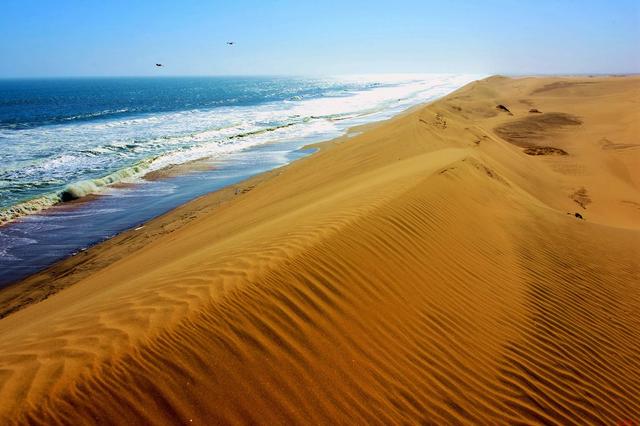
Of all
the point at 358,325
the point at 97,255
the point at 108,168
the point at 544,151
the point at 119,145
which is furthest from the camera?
the point at 119,145

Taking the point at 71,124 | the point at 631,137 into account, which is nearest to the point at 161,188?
the point at 631,137

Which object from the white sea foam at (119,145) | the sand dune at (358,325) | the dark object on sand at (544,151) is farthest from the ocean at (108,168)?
the dark object on sand at (544,151)

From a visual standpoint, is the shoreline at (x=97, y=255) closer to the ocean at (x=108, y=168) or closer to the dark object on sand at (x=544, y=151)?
the ocean at (x=108, y=168)

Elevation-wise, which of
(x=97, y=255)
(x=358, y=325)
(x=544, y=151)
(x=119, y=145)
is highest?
(x=358, y=325)

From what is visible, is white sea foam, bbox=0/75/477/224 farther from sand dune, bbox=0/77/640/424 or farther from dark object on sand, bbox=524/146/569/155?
dark object on sand, bbox=524/146/569/155

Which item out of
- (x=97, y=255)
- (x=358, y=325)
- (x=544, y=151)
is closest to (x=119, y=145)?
(x=97, y=255)

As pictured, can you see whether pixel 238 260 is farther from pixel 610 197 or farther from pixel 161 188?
pixel 610 197

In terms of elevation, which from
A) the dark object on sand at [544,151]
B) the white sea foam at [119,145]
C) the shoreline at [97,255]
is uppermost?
the white sea foam at [119,145]

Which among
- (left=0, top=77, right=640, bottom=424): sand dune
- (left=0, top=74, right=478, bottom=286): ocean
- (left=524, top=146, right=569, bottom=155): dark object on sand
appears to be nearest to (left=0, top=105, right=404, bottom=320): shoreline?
(left=0, top=77, right=640, bottom=424): sand dune

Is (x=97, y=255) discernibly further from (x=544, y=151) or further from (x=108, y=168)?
(x=544, y=151)

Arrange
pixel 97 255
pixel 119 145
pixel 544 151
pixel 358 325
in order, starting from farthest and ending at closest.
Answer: pixel 119 145 → pixel 544 151 → pixel 97 255 → pixel 358 325
